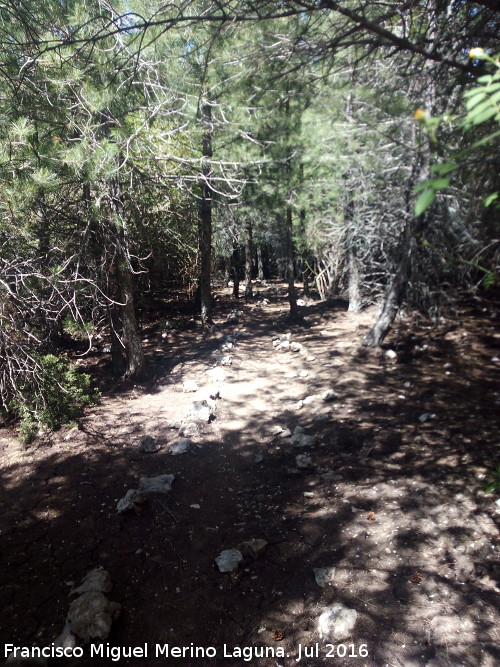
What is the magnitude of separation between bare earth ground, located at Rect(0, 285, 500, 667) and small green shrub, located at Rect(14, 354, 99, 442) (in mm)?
229

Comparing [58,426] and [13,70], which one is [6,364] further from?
[13,70]

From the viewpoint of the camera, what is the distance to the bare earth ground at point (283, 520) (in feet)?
8.10

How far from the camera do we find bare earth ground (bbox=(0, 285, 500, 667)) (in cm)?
247

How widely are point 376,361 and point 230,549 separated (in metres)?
4.75

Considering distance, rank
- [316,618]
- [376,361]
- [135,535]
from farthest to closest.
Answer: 1. [376,361]
2. [135,535]
3. [316,618]

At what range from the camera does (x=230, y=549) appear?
3238 millimetres

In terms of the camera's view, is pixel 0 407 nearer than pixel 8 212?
No

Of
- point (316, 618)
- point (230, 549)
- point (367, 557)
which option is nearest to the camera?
point (316, 618)

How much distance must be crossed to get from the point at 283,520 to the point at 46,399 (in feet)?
11.6

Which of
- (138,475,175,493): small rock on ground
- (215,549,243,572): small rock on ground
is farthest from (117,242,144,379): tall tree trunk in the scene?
(215,549,243,572): small rock on ground

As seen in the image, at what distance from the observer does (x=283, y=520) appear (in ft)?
11.6

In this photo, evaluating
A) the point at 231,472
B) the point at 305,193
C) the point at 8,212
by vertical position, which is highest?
the point at 305,193

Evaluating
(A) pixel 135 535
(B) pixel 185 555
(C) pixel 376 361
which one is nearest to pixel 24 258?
(A) pixel 135 535

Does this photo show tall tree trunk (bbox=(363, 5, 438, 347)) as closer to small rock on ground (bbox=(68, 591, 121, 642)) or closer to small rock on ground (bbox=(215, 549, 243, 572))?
small rock on ground (bbox=(215, 549, 243, 572))
